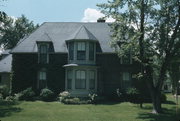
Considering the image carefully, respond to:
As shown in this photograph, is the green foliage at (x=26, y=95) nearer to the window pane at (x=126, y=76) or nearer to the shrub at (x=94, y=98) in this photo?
the shrub at (x=94, y=98)

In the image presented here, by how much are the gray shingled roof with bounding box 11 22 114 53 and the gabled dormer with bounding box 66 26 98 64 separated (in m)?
0.25

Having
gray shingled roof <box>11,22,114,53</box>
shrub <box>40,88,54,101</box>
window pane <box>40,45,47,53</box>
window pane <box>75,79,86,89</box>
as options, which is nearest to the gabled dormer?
gray shingled roof <box>11,22,114,53</box>

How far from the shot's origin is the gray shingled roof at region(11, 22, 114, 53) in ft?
112

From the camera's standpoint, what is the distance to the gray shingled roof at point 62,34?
112 ft

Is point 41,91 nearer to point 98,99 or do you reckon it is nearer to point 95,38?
point 98,99

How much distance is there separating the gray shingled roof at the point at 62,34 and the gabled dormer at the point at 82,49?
0.25 m

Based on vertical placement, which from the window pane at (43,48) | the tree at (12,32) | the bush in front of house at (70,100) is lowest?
the bush in front of house at (70,100)

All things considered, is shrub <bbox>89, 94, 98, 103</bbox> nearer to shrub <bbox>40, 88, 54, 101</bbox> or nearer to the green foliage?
shrub <bbox>40, 88, 54, 101</bbox>

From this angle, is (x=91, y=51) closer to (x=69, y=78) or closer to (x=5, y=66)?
(x=69, y=78)

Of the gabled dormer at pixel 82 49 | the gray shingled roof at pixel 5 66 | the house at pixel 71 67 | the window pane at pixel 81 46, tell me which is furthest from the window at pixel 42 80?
the gray shingled roof at pixel 5 66

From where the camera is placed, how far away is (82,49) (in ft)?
109

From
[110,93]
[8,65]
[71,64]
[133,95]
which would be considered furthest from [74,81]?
[8,65]

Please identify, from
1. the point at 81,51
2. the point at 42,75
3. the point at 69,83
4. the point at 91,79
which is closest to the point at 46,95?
the point at 69,83

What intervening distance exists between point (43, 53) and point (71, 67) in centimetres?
405
